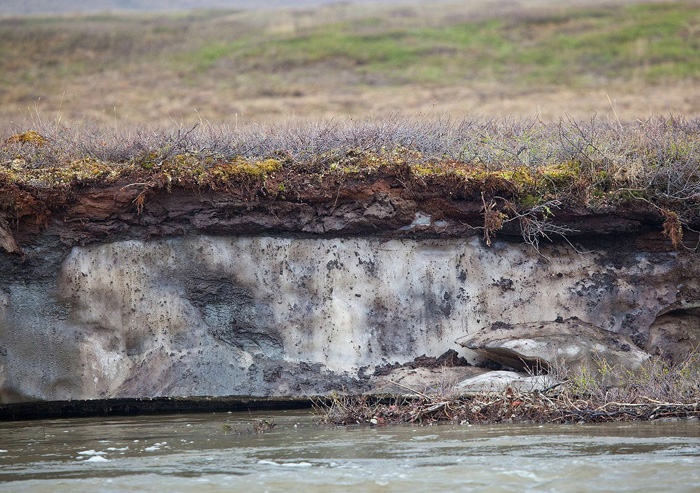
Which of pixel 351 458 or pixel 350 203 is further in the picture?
pixel 350 203

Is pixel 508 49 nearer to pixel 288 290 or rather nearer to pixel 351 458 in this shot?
pixel 288 290

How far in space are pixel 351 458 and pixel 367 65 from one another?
115 ft

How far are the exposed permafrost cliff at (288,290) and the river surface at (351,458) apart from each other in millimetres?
1349

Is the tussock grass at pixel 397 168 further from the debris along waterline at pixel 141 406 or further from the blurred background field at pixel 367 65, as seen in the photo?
the blurred background field at pixel 367 65

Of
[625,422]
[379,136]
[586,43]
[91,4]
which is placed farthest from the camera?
[91,4]

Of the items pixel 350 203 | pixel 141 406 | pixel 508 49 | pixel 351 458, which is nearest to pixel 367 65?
pixel 508 49

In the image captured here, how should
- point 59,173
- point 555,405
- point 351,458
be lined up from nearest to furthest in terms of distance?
point 351,458 → point 555,405 → point 59,173

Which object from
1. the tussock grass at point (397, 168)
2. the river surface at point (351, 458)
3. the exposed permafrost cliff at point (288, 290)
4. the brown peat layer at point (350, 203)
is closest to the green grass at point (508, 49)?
the tussock grass at point (397, 168)

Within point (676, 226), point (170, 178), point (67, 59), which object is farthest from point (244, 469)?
point (67, 59)

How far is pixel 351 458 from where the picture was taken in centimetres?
641

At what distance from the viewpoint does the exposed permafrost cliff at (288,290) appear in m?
9.67

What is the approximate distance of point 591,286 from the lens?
33.5ft

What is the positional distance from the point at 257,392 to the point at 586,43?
35771 millimetres

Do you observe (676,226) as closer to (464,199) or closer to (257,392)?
(464,199)
